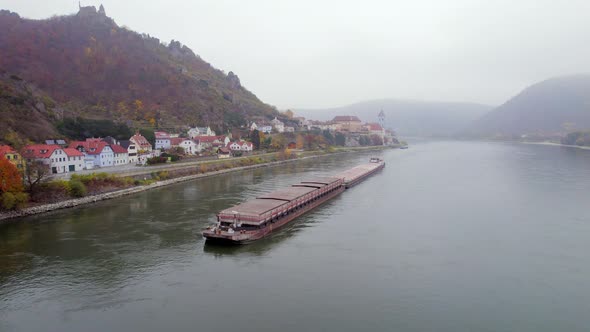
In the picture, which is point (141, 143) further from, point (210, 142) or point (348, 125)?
point (348, 125)

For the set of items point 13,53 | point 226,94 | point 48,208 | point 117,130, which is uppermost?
point 13,53

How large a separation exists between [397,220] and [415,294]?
11.0m

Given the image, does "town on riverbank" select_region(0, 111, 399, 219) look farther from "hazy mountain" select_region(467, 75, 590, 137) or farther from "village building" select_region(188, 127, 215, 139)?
"hazy mountain" select_region(467, 75, 590, 137)

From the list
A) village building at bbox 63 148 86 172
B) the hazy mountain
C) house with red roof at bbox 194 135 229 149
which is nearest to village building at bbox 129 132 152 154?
house with red roof at bbox 194 135 229 149

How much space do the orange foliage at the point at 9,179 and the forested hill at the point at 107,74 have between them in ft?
138

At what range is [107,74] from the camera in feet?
265

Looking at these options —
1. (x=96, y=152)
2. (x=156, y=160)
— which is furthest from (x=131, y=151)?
(x=96, y=152)

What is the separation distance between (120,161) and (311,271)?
34728mm

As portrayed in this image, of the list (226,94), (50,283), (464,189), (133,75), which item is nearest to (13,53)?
(133,75)

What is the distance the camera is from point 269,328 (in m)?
12.2

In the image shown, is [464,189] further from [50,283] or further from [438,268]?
[50,283]

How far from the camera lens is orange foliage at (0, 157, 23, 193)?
24392 mm

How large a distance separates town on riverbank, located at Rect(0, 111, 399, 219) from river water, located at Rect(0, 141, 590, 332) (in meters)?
2.25

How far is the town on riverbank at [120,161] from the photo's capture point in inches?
1059
